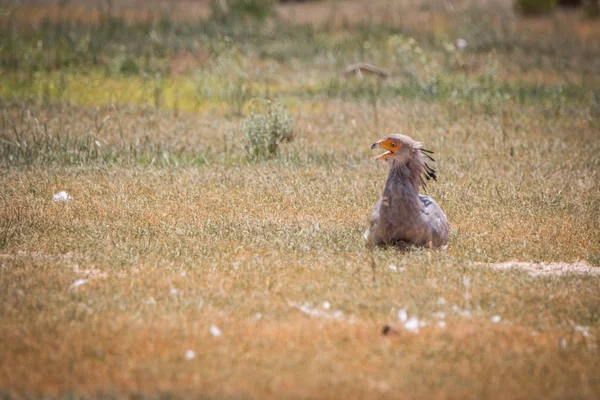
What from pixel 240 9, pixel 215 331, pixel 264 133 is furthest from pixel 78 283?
pixel 240 9

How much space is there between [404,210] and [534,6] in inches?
699

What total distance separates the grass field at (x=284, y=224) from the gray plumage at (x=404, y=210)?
20 centimetres

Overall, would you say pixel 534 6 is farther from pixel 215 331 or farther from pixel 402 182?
pixel 215 331

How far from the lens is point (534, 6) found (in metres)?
23.3

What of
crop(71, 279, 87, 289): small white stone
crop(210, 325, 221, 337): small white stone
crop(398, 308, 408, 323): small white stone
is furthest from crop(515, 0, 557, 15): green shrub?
crop(210, 325, 221, 337): small white stone

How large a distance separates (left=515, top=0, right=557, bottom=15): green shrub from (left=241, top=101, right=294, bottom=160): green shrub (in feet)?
45.9

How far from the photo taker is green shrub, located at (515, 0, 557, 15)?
23.2 meters

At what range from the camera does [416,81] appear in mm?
15797

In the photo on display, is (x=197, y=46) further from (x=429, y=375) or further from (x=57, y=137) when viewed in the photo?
(x=429, y=375)

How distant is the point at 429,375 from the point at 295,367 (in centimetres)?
79

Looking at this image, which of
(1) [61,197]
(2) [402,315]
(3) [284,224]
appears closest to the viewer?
(2) [402,315]

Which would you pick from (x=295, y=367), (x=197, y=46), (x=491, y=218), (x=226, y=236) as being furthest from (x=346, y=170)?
(x=197, y=46)

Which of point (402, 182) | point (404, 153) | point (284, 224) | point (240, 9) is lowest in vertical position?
point (240, 9)

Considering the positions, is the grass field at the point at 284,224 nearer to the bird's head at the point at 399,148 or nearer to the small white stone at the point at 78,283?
the small white stone at the point at 78,283
